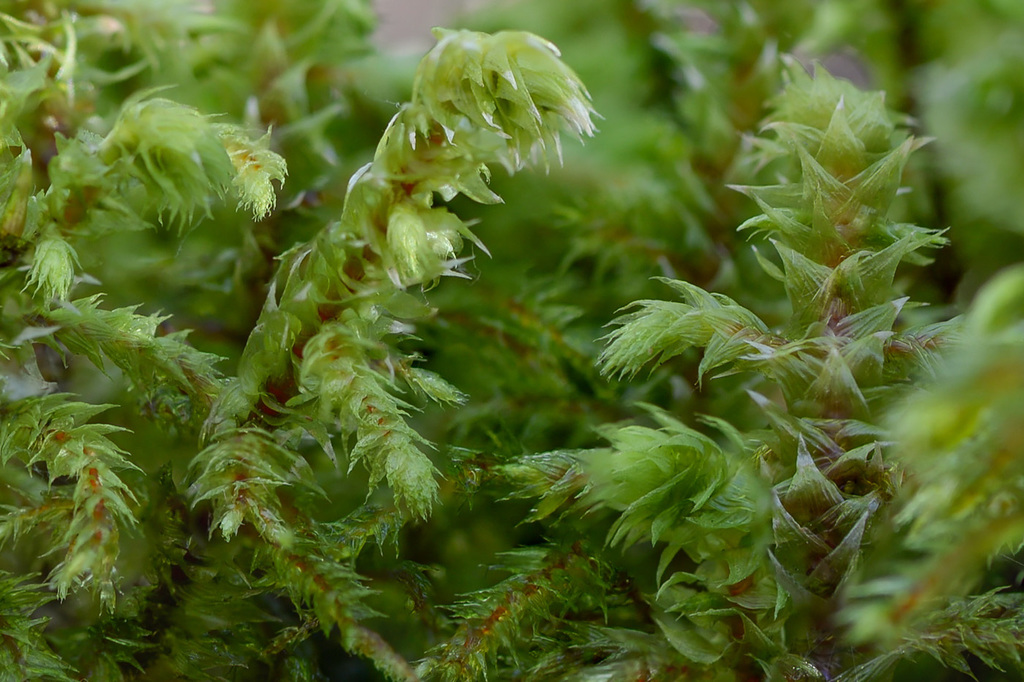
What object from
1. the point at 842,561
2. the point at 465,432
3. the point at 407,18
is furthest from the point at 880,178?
the point at 407,18

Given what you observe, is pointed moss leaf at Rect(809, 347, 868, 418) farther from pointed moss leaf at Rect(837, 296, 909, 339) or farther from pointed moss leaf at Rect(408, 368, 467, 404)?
pointed moss leaf at Rect(408, 368, 467, 404)

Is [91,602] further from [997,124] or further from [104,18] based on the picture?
[997,124]

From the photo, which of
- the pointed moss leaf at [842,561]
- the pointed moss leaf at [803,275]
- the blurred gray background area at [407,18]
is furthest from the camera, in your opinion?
the blurred gray background area at [407,18]

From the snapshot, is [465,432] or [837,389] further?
[465,432]

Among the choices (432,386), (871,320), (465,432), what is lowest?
(465,432)

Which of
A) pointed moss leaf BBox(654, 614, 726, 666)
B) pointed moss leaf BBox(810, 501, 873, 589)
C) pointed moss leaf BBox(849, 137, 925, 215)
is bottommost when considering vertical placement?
pointed moss leaf BBox(654, 614, 726, 666)

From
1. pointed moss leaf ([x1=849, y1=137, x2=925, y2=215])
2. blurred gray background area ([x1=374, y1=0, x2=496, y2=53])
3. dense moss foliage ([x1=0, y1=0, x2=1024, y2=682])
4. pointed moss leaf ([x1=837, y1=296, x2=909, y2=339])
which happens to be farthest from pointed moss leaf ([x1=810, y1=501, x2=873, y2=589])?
blurred gray background area ([x1=374, y1=0, x2=496, y2=53])

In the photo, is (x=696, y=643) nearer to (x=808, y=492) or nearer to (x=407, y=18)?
(x=808, y=492)

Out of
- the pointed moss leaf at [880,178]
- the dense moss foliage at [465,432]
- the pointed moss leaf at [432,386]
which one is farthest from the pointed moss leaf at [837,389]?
the pointed moss leaf at [432,386]

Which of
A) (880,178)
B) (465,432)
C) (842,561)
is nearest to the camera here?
(842,561)

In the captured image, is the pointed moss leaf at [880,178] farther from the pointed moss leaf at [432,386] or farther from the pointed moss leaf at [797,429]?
the pointed moss leaf at [432,386]

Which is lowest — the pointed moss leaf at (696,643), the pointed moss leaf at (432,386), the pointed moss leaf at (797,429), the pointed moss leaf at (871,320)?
the pointed moss leaf at (696,643)
